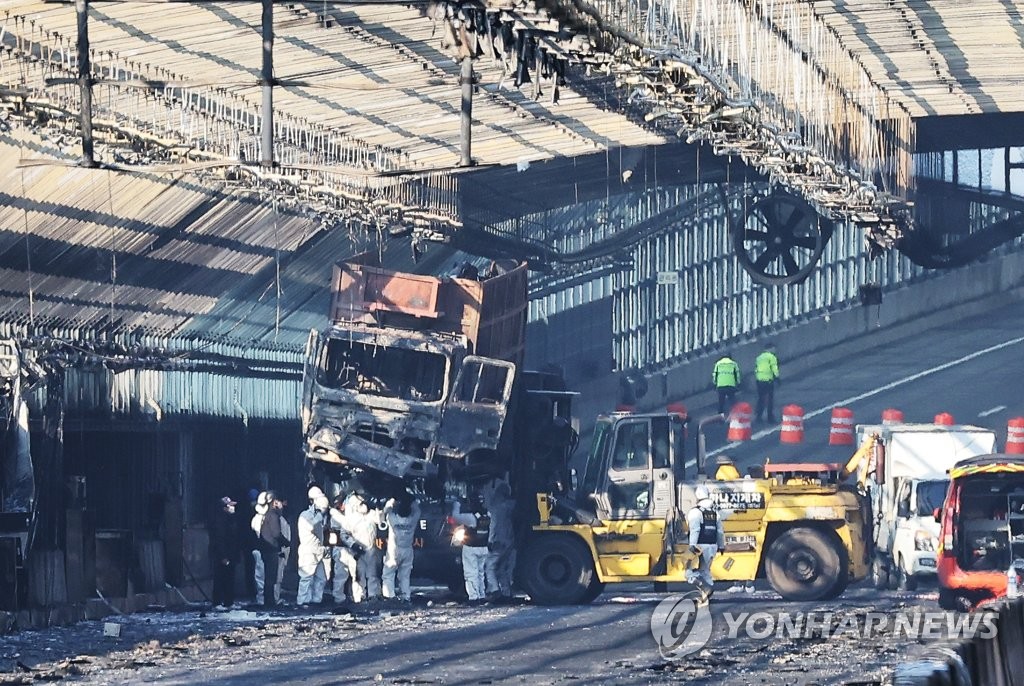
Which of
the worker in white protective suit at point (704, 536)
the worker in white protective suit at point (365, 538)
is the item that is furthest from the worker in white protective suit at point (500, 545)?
the worker in white protective suit at point (704, 536)

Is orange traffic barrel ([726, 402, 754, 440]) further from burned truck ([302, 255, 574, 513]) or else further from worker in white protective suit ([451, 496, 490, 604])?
worker in white protective suit ([451, 496, 490, 604])

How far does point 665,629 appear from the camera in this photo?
75.9 ft

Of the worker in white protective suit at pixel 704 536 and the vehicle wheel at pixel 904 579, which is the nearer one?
the worker in white protective suit at pixel 704 536

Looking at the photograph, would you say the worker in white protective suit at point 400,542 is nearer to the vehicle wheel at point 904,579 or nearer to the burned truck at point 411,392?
the burned truck at point 411,392

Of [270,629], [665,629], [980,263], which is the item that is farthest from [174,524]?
[980,263]

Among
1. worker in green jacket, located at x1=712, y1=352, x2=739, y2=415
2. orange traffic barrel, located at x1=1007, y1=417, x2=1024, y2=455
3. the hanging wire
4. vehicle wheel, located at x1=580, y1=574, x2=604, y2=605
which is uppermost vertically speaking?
the hanging wire

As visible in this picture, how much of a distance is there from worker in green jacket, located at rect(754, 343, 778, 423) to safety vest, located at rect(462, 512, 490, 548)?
16.8 m

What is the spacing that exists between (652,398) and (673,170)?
8247 millimetres

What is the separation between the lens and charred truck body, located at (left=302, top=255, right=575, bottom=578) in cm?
2733

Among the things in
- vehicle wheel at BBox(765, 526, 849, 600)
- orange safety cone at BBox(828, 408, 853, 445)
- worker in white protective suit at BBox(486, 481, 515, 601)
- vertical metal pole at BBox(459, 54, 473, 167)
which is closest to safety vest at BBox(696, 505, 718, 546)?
vehicle wheel at BBox(765, 526, 849, 600)

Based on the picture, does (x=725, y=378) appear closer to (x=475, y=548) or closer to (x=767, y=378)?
(x=767, y=378)

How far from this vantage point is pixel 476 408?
28.0 meters

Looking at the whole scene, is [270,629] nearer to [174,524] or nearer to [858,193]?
[174,524]

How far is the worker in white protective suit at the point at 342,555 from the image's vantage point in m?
27.2
